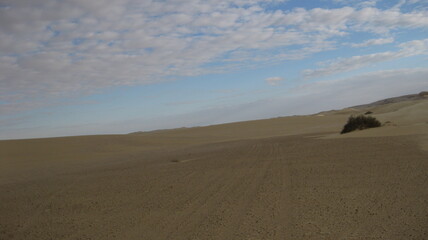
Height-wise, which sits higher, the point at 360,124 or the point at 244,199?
the point at 360,124

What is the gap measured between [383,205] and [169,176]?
7.11 m

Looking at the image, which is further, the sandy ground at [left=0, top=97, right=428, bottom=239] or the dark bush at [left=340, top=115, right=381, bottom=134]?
the dark bush at [left=340, top=115, right=381, bottom=134]

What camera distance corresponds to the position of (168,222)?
7.44 meters

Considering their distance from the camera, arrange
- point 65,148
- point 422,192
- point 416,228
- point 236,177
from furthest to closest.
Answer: point 65,148 → point 236,177 → point 422,192 → point 416,228

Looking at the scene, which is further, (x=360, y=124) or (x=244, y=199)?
(x=360, y=124)

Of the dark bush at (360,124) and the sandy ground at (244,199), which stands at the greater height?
the dark bush at (360,124)

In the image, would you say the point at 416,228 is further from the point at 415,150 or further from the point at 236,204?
the point at 415,150

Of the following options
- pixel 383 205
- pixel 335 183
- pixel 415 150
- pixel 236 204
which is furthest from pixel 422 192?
pixel 415 150

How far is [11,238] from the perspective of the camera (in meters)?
7.39

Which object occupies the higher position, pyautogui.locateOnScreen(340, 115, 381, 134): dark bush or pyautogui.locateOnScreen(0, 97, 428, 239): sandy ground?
pyautogui.locateOnScreen(340, 115, 381, 134): dark bush

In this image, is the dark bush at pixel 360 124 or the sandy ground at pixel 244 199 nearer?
the sandy ground at pixel 244 199

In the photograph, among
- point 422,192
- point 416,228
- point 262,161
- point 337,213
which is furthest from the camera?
point 262,161

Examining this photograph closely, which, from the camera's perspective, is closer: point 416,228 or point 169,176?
point 416,228

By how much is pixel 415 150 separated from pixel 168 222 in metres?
9.43
